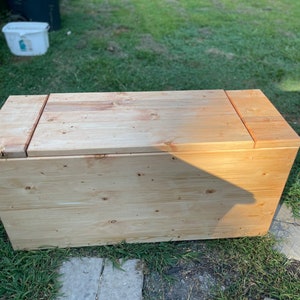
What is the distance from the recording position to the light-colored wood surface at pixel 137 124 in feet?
3.92

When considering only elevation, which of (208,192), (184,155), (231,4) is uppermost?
(184,155)

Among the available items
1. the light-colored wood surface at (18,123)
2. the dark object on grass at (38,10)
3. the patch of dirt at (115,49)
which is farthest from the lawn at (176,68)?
the light-colored wood surface at (18,123)

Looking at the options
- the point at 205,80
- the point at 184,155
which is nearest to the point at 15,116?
the point at 184,155

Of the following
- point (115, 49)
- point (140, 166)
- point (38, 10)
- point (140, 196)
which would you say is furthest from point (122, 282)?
point (38, 10)

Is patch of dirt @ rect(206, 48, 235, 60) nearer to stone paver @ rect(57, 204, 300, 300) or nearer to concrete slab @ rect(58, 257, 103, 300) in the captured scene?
stone paver @ rect(57, 204, 300, 300)

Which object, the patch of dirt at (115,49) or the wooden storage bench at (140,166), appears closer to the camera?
the wooden storage bench at (140,166)

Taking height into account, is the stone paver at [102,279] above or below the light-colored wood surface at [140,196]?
below

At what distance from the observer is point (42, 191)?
128 cm

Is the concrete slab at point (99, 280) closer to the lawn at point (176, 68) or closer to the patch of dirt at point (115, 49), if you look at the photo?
the lawn at point (176, 68)

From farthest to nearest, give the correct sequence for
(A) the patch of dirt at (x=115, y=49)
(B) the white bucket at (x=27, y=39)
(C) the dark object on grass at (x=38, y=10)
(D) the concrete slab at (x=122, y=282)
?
(C) the dark object on grass at (x=38, y=10) < (A) the patch of dirt at (x=115, y=49) < (B) the white bucket at (x=27, y=39) < (D) the concrete slab at (x=122, y=282)

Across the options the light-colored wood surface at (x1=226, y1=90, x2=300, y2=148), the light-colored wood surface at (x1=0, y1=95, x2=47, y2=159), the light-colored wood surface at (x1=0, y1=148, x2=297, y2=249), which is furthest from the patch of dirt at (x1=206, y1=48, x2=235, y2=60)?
the light-colored wood surface at (x1=0, y1=95, x2=47, y2=159)

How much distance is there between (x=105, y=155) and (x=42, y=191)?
0.32m

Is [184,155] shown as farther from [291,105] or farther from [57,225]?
[291,105]

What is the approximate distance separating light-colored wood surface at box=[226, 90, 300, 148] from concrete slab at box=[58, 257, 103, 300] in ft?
2.98
